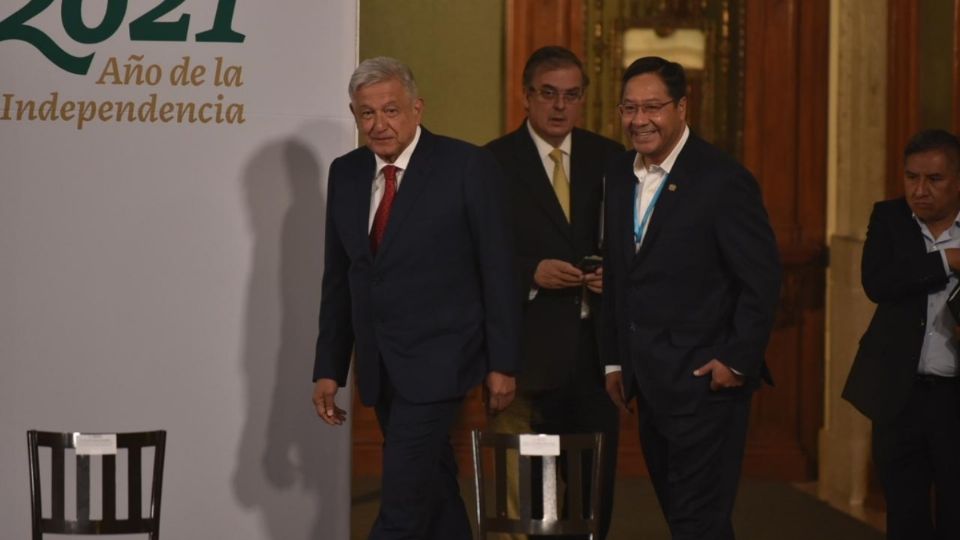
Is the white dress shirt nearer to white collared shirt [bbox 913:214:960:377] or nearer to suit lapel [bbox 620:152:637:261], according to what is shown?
suit lapel [bbox 620:152:637:261]

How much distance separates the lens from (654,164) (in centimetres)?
427

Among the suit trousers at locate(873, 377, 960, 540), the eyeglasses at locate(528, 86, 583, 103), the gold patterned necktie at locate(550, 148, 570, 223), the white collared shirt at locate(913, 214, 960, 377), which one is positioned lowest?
the suit trousers at locate(873, 377, 960, 540)

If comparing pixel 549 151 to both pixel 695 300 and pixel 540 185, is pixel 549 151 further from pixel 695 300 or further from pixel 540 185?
pixel 695 300

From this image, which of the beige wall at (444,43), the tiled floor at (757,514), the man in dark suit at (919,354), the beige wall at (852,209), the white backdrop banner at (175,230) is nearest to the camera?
the man in dark suit at (919,354)

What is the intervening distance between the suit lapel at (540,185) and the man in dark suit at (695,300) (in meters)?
0.79

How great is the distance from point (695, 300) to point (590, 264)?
32.2 inches

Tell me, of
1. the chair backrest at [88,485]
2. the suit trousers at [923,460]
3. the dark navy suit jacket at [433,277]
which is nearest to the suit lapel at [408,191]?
the dark navy suit jacket at [433,277]

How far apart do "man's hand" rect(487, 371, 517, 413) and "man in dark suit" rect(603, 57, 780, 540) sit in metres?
0.34

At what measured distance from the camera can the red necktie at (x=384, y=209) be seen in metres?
4.41

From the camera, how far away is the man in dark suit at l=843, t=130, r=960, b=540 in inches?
188

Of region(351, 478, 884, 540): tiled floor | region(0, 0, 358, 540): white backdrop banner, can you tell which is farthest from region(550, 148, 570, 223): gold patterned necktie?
region(351, 478, 884, 540): tiled floor

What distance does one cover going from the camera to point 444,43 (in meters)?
8.02

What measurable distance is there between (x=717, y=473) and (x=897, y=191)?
10.4 feet

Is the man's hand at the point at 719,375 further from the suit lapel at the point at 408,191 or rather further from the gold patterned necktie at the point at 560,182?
the gold patterned necktie at the point at 560,182
